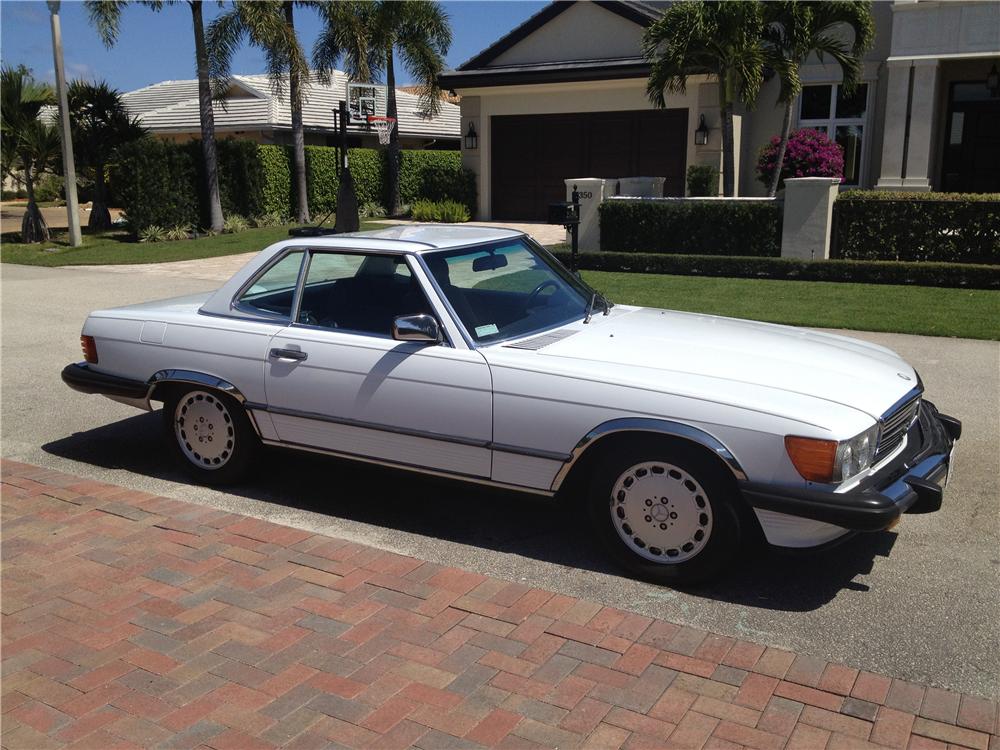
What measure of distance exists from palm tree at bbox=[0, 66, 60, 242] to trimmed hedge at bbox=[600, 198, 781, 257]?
15.4 m

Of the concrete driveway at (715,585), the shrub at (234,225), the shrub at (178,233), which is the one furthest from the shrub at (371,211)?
the concrete driveway at (715,585)

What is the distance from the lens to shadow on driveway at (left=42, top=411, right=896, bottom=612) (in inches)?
169

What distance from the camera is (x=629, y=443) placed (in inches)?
167

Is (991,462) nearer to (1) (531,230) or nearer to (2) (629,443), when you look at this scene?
(2) (629,443)

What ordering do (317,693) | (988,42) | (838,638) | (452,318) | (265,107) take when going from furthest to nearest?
1. (265,107)
2. (988,42)
3. (452,318)
4. (838,638)
5. (317,693)

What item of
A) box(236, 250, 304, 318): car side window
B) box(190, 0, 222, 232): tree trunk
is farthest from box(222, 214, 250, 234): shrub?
box(236, 250, 304, 318): car side window

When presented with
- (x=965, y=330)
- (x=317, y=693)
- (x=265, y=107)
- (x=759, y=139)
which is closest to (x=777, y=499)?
(x=317, y=693)

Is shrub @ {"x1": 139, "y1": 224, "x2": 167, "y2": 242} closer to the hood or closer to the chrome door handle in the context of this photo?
the chrome door handle

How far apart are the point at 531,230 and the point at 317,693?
20.8 m

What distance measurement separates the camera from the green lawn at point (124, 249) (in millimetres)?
19703

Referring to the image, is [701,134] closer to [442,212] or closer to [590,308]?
[442,212]

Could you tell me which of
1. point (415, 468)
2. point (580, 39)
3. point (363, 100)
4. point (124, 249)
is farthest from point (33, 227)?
point (415, 468)

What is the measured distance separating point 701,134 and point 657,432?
66.6ft

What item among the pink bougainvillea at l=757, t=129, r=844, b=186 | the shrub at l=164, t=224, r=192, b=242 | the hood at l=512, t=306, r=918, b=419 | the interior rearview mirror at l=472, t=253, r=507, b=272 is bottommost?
the shrub at l=164, t=224, r=192, b=242
